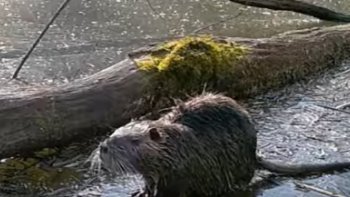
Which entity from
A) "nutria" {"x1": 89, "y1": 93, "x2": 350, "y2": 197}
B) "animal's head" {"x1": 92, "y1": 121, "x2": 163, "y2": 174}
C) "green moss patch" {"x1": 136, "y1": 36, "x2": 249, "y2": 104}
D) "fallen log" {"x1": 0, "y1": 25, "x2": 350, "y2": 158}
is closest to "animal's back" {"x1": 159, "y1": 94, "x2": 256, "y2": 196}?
"nutria" {"x1": 89, "y1": 93, "x2": 350, "y2": 197}

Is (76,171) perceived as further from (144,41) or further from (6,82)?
(144,41)

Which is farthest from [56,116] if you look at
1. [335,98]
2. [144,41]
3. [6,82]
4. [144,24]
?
[144,24]

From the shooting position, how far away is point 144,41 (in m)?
7.38

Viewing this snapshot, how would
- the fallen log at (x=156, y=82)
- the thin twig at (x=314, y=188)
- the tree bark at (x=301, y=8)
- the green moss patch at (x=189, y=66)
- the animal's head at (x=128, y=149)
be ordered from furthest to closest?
the tree bark at (x=301, y=8), the green moss patch at (x=189, y=66), the fallen log at (x=156, y=82), the thin twig at (x=314, y=188), the animal's head at (x=128, y=149)

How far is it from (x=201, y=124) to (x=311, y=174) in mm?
836

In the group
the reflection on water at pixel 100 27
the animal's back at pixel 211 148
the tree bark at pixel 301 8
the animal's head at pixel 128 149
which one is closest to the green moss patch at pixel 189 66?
the reflection on water at pixel 100 27

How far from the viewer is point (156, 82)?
5195 mm

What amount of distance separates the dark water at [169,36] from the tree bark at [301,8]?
0.59 ft

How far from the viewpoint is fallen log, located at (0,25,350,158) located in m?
4.41

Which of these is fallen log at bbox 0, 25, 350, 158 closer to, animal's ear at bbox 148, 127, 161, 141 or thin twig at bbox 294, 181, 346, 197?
animal's ear at bbox 148, 127, 161, 141

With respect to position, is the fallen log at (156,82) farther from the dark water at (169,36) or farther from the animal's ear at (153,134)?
the animal's ear at (153,134)

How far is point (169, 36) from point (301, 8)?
5.53 feet

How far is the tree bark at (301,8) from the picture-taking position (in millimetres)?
7961

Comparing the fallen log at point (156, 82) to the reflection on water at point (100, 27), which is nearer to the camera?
the fallen log at point (156, 82)
